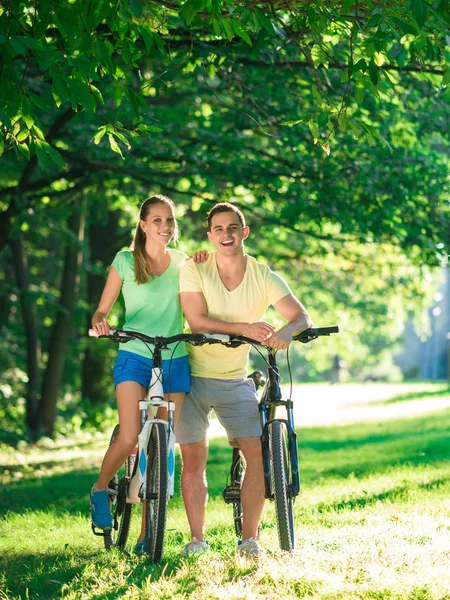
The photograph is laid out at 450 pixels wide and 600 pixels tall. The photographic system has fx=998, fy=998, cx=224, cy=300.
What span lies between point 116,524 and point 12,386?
1379cm

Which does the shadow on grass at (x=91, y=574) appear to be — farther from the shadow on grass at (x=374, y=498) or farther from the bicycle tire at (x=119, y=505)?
the shadow on grass at (x=374, y=498)

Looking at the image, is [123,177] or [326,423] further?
[326,423]

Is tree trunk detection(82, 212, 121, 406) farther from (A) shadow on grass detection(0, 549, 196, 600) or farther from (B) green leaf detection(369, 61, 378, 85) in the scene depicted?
(B) green leaf detection(369, 61, 378, 85)

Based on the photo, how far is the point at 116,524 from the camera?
6.14 m

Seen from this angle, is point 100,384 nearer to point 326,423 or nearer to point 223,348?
point 326,423

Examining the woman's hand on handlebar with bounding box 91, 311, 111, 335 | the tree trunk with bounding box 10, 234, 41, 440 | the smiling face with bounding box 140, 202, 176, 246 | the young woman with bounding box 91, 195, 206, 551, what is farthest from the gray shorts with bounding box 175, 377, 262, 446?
the tree trunk with bounding box 10, 234, 41, 440

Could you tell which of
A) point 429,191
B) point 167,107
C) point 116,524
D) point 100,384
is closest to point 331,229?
point 167,107

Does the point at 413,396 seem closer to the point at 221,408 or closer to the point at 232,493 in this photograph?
the point at 232,493

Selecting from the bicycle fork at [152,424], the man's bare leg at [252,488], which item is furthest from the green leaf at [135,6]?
the man's bare leg at [252,488]

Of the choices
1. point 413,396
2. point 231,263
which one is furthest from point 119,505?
point 413,396

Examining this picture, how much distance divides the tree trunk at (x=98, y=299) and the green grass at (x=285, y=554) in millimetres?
8867

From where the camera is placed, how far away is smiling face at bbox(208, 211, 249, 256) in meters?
5.62

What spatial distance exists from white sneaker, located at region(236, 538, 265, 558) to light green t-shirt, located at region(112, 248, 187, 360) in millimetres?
1128

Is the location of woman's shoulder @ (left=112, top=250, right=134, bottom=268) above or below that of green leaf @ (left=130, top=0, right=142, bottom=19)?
below
